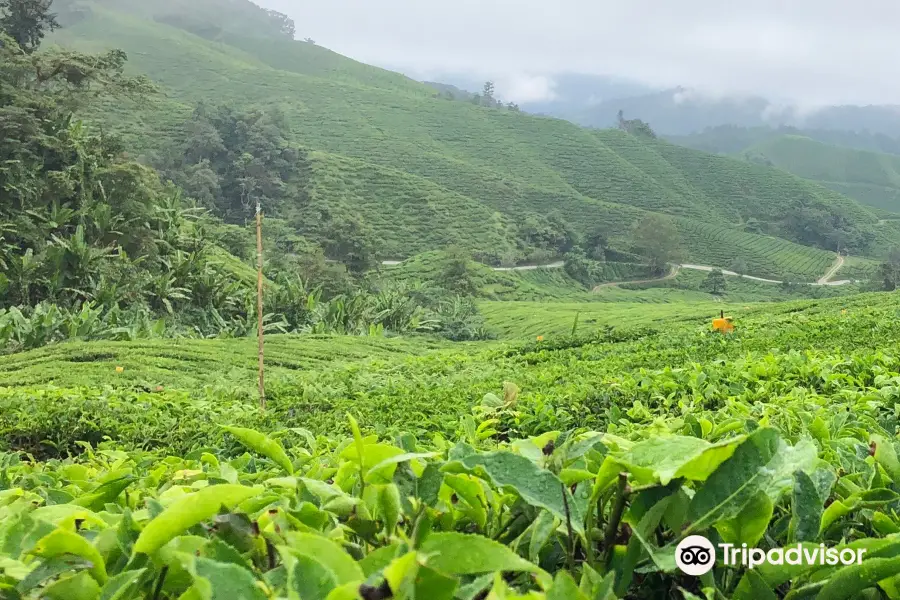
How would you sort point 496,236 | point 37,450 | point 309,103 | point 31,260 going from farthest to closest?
point 309,103 < point 496,236 < point 31,260 < point 37,450

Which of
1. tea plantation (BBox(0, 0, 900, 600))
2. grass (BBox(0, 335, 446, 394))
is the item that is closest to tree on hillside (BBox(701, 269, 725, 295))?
tea plantation (BBox(0, 0, 900, 600))

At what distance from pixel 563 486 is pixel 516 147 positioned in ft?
194

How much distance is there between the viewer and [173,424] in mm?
4766

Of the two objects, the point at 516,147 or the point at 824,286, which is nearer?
the point at 824,286

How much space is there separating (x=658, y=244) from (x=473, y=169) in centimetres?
1564

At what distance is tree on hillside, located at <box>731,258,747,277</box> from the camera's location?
42344 mm

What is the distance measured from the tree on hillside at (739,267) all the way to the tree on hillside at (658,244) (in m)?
3.77

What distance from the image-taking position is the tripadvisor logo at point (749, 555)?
61cm

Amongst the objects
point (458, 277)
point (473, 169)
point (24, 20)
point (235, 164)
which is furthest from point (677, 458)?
point (473, 169)

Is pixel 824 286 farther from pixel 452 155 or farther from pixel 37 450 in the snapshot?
pixel 37 450

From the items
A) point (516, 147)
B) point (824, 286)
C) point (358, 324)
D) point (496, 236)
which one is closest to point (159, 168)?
point (496, 236)

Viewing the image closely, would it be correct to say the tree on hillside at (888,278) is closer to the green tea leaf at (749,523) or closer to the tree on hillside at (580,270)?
the tree on hillside at (580,270)

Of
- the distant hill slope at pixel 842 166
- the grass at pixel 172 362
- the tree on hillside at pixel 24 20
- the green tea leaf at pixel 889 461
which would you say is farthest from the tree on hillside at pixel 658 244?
the green tea leaf at pixel 889 461

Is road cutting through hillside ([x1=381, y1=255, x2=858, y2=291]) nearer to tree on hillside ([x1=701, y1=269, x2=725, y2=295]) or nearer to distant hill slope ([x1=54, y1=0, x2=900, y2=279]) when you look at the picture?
distant hill slope ([x1=54, y1=0, x2=900, y2=279])
